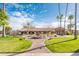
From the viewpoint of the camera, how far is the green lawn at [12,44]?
15.6ft

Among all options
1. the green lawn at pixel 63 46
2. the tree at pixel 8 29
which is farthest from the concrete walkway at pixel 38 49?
the tree at pixel 8 29

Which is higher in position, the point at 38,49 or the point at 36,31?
the point at 36,31

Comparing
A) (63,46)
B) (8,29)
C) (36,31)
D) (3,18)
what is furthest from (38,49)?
(3,18)

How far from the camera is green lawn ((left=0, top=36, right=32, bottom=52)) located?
4.75 metres

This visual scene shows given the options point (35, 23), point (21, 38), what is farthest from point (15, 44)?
point (35, 23)

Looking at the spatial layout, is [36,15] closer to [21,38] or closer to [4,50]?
[21,38]

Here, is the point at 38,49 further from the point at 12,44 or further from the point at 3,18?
the point at 3,18

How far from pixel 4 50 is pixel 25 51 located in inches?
14.2

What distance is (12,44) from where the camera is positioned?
4781 millimetres

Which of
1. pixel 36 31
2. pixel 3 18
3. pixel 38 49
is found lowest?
pixel 38 49

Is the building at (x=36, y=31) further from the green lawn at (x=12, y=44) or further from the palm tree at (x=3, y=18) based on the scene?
the palm tree at (x=3, y=18)

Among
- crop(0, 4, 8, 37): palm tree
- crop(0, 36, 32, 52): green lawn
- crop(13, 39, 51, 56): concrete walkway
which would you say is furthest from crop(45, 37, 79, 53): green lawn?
crop(0, 4, 8, 37): palm tree

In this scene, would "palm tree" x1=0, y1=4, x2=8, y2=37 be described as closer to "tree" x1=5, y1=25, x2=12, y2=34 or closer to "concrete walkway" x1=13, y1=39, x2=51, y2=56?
"tree" x1=5, y1=25, x2=12, y2=34

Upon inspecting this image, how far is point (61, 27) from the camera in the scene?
477cm
